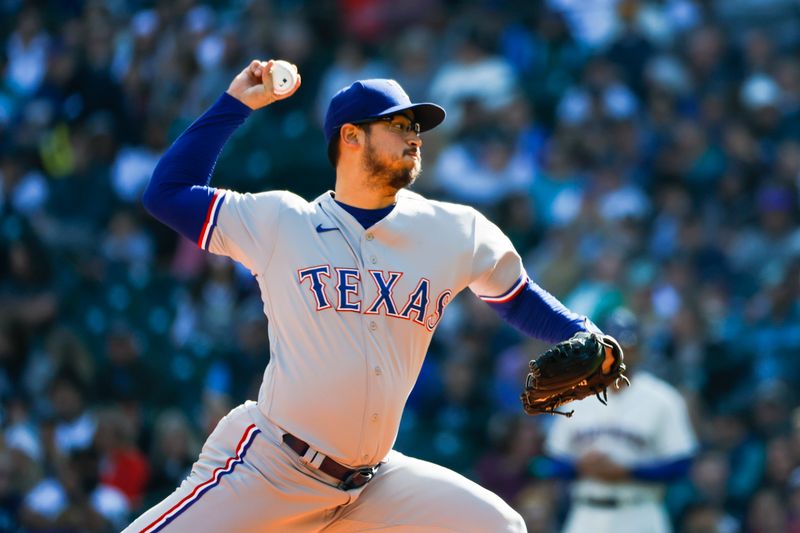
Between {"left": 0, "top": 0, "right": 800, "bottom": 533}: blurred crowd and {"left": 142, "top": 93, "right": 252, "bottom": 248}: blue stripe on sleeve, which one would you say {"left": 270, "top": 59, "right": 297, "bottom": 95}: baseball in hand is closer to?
{"left": 142, "top": 93, "right": 252, "bottom": 248}: blue stripe on sleeve

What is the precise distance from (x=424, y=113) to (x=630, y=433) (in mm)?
3110

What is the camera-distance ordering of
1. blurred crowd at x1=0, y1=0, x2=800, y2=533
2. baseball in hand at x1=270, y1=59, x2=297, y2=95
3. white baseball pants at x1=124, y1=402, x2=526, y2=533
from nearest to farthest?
white baseball pants at x1=124, y1=402, x2=526, y2=533, baseball in hand at x1=270, y1=59, x2=297, y2=95, blurred crowd at x1=0, y1=0, x2=800, y2=533

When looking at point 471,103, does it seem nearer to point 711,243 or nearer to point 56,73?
point 711,243

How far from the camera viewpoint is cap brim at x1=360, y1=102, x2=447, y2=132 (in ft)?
14.7

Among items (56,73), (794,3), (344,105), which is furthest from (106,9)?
(344,105)

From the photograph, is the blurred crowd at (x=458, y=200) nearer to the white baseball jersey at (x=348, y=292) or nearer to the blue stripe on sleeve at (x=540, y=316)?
the blue stripe on sleeve at (x=540, y=316)

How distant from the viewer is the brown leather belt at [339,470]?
14.1 ft

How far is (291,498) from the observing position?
4289 mm

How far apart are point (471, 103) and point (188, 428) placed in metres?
3.80

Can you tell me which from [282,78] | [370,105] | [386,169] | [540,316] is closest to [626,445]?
[540,316]

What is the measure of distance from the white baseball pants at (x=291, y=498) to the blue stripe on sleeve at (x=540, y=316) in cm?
58

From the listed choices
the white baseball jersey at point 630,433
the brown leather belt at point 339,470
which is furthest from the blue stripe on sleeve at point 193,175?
the white baseball jersey at point 630,433

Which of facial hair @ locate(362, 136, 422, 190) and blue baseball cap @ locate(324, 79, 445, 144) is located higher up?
blue baseball cap @ locate(324, 79, 445, 144)

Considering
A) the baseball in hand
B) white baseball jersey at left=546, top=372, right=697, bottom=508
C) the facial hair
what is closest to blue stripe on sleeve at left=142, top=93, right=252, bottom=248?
the baseball in hand
